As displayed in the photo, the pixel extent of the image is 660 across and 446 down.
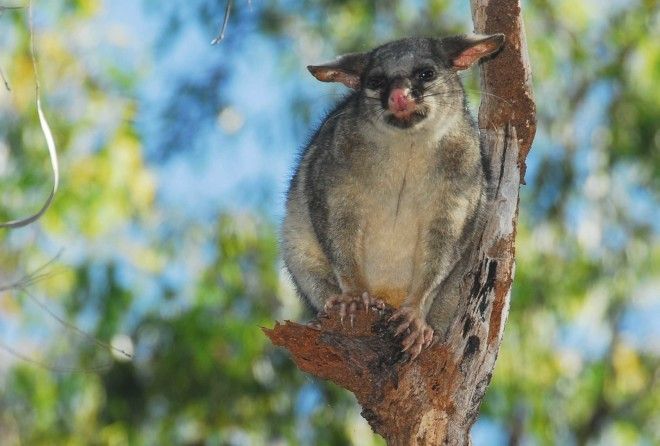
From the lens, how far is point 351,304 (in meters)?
5.90

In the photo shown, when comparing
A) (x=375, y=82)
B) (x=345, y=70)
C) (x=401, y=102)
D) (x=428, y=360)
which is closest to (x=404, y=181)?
(x=401, y=102)

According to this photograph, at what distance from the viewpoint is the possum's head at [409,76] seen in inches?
251

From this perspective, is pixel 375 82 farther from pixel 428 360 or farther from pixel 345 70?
pixel 428 360

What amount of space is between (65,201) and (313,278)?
185 inches

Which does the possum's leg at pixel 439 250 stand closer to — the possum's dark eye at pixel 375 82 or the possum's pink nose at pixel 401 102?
the possum's pink nose at pixel 401 102

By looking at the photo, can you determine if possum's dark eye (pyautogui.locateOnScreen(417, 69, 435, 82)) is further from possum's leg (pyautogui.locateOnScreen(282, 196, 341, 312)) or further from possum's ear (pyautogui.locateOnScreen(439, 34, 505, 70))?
possum's leg (pyautogui.locateOnScreen(282, 196, 341, 312))

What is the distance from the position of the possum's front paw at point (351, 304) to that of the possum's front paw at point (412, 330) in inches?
5.0

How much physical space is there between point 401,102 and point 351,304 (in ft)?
3.75

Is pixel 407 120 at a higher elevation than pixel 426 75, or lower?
lower

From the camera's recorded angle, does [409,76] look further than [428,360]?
Yes

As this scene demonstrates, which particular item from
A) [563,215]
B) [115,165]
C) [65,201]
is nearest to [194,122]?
[115,165]

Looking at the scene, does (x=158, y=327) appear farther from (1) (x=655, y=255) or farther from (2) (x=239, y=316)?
(1) (x=655, y=255)

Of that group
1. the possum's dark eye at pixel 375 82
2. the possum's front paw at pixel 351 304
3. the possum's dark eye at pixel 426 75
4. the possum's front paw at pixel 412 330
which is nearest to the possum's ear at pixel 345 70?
the possum's dark eye at pixel 375 82

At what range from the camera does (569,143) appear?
43.0 ft
